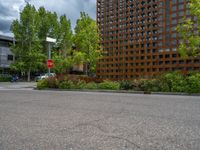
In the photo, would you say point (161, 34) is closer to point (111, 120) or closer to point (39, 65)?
point (39, 65)

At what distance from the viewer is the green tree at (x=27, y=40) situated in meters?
41.4

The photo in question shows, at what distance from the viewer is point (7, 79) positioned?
41625 millimetres

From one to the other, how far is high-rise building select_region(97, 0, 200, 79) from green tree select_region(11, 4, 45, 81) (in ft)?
41.7

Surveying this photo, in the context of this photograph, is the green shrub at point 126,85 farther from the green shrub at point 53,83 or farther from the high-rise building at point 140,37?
the high-rise building at point 140,37

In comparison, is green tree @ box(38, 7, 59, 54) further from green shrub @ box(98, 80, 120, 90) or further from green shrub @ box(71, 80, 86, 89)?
green shrub @ box(98, 80, 120, 90)

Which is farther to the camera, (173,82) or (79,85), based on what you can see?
(79,85)

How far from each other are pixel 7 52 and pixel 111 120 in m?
51.7

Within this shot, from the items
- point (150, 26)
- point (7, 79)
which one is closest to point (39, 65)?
point (7, 79)

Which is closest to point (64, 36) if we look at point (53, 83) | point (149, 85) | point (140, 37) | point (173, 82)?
point (140, 37)

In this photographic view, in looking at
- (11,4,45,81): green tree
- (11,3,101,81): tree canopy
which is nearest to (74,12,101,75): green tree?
(11,3,101,81): tree canopy

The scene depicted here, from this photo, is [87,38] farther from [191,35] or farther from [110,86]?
[191,35]

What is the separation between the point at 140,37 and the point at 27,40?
22090mm

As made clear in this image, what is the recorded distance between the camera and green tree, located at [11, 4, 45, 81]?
41.4 metres

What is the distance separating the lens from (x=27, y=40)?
138 feet
